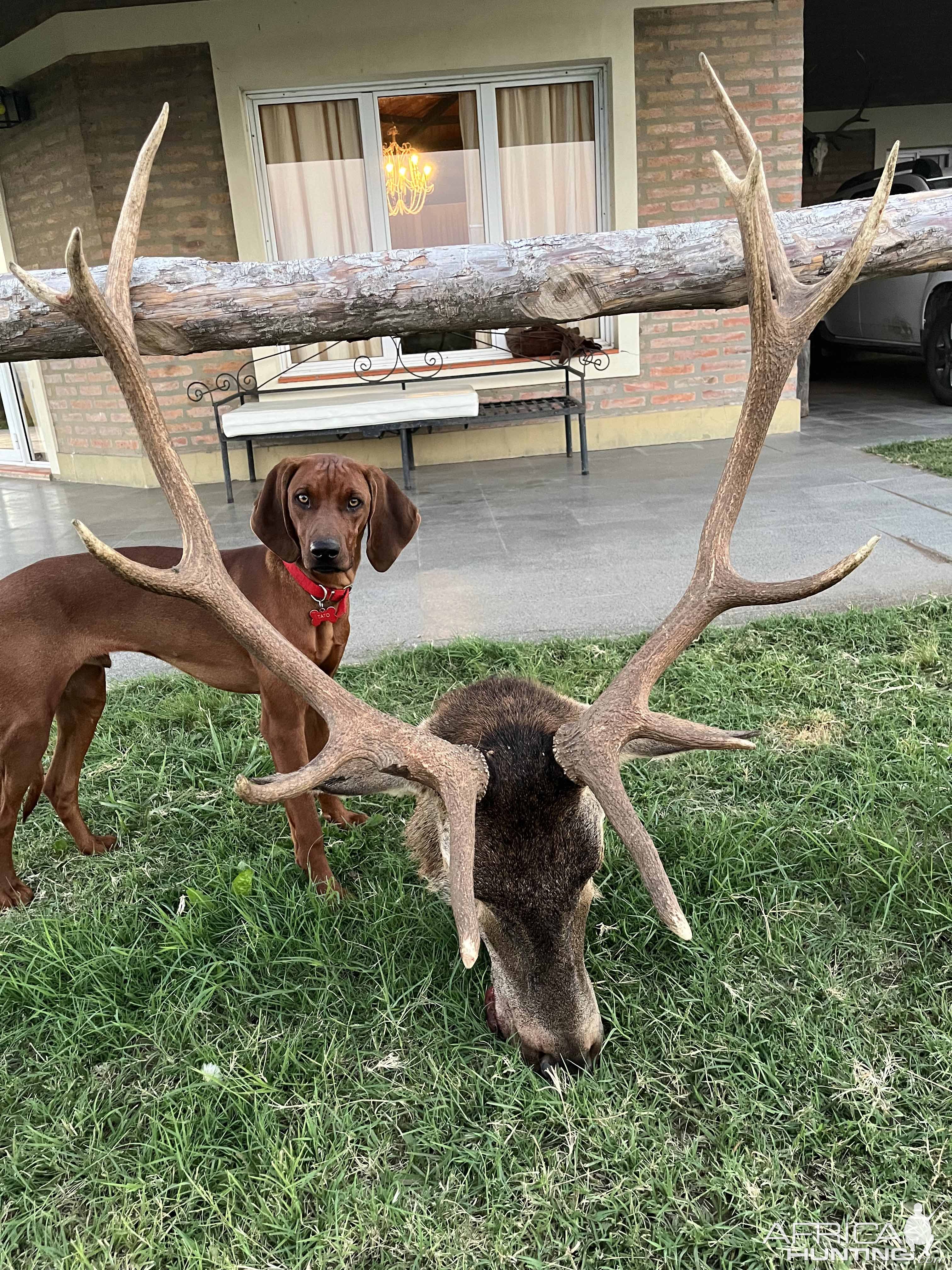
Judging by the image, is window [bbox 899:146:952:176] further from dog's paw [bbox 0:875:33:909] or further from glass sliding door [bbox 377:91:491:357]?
dog's paw [bbox 0:875:33:909]

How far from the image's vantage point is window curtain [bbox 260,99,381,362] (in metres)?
8.03

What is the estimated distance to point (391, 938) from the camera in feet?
8.16

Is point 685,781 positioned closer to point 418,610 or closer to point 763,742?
point 763,742

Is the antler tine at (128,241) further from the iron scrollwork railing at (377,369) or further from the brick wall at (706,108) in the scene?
the brick wall at (706,108)

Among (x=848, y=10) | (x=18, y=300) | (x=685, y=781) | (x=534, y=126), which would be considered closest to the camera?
(x=18, y=300)

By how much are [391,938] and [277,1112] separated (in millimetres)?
579

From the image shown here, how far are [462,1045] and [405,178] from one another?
8296mm

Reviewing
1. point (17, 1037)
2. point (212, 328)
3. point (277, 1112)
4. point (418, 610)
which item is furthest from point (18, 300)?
point (418, 610)

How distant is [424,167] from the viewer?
8.37m

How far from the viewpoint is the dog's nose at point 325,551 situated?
2463 millimetres

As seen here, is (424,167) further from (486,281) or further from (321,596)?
(321,596)

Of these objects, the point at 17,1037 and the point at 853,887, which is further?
the point at 853,887

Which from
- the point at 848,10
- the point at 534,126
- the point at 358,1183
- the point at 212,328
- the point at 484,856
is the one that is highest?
the point at 848,10

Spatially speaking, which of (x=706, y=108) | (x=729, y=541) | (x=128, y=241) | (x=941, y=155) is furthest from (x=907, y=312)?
(x=128, y=241)
